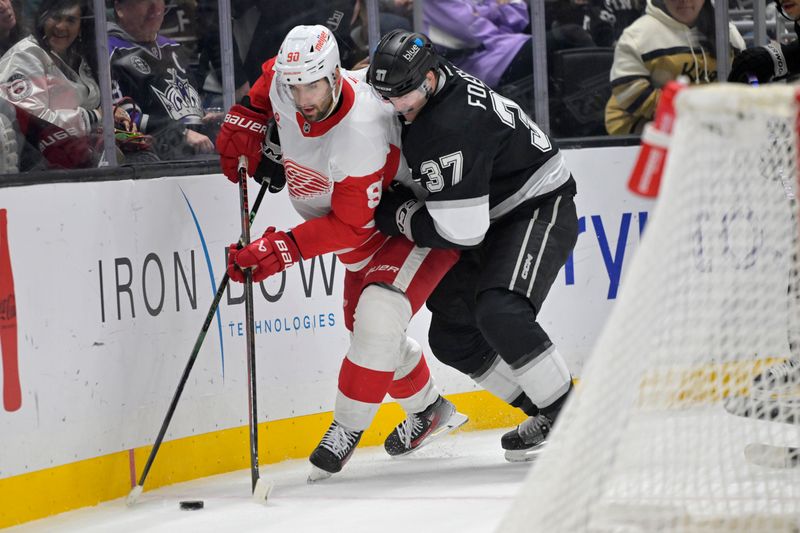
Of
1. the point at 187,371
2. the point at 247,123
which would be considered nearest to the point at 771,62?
the point at 247,123

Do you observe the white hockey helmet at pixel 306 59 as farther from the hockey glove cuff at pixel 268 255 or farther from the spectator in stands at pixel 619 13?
the spectator in stands at pixel 619 13

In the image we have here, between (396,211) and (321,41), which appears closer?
(321,41)

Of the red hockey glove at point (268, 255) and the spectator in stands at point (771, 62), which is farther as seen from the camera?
the spectator in stands at point (771, 62)

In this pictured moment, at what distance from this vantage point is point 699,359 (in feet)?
7.98

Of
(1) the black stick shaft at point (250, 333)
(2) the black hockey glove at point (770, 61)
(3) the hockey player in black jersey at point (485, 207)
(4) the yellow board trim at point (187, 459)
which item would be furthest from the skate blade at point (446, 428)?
(2) the black hockey glove at point (770, 61)

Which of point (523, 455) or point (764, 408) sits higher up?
point (764, 408)

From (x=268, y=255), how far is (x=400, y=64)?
1.93 ft

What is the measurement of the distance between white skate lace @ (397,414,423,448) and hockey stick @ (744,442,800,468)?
47.1 inches

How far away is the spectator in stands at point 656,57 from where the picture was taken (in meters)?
4.78

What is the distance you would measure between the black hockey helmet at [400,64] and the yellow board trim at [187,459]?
3.73 ft

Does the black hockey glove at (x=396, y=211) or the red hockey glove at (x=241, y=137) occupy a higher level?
the red hockey glove at (x=241, y=137)

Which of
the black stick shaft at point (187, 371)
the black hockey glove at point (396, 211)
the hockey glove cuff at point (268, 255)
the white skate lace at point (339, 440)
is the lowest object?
the white skate lace at point (339, 440)

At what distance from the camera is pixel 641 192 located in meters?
2.03

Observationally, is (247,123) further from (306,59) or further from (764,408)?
(764,408)
